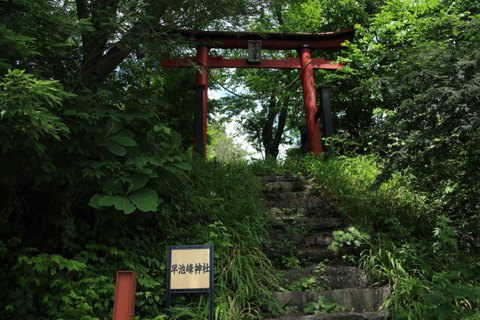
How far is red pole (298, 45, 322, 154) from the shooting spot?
7605 millimetres

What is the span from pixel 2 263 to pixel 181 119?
20.7 ft

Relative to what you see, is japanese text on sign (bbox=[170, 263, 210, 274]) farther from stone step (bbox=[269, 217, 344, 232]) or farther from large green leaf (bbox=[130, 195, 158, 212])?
stone step (bbox=[269, 217, 344, 232])

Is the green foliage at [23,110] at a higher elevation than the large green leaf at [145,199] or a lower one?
higher

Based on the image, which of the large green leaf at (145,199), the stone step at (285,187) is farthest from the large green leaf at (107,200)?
the stone step at (285,187)

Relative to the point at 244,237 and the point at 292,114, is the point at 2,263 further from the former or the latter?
the point at 292,114

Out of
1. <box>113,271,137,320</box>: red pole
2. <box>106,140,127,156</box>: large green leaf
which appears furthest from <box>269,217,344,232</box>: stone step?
<box>106,140,127,156</box>: large green leaf

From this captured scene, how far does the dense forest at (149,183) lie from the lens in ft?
8.88

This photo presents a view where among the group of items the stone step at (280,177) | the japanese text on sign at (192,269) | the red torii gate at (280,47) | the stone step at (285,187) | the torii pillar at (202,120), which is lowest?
the japanese text on sign at (192,269)

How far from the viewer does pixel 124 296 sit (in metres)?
2.62

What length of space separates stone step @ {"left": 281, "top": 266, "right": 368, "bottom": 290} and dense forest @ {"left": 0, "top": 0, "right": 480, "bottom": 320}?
177 millimetres

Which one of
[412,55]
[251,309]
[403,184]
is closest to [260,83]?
[403,184]

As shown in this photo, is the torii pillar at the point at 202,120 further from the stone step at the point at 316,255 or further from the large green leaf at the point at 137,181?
the large green leaf at the point at 137,181

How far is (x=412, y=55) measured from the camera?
3.74 metres

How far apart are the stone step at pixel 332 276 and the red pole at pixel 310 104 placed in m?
4.13
